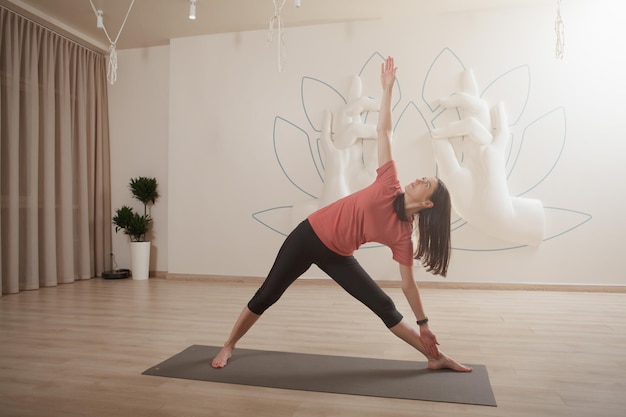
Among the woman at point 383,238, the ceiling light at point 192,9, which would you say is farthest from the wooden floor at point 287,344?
the ceiling light at point 192,9

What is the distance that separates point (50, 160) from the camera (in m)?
4.52

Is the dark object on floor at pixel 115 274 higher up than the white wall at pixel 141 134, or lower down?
lower down

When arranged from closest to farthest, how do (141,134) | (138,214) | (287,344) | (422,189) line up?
(422,189), (287,344), (138,214), (141,134)

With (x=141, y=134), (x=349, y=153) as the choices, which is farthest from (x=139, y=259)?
(x=349, y=153)

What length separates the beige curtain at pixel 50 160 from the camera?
13.5 feet

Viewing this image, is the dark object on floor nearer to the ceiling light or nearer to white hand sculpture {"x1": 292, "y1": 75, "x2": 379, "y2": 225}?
white hand sculpture {"x1": 292, "y1": 75, "x2": 379, "y2": 225}

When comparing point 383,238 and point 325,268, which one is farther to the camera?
point 325,268

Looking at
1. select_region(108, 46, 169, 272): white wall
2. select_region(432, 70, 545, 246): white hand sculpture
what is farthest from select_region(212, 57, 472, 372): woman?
select_region(108, 46, 169, 272): white wall

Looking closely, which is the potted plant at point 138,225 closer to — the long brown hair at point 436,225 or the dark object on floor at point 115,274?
the dark object on floor at point 115,274

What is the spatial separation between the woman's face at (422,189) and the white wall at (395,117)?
8.77 ft

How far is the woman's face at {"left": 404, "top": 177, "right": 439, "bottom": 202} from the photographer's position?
6.23ft

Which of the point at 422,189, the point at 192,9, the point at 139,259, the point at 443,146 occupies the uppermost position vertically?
the point at 192,9

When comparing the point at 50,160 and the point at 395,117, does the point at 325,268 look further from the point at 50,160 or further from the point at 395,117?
the point at 50,160

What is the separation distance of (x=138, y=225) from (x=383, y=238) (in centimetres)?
377
